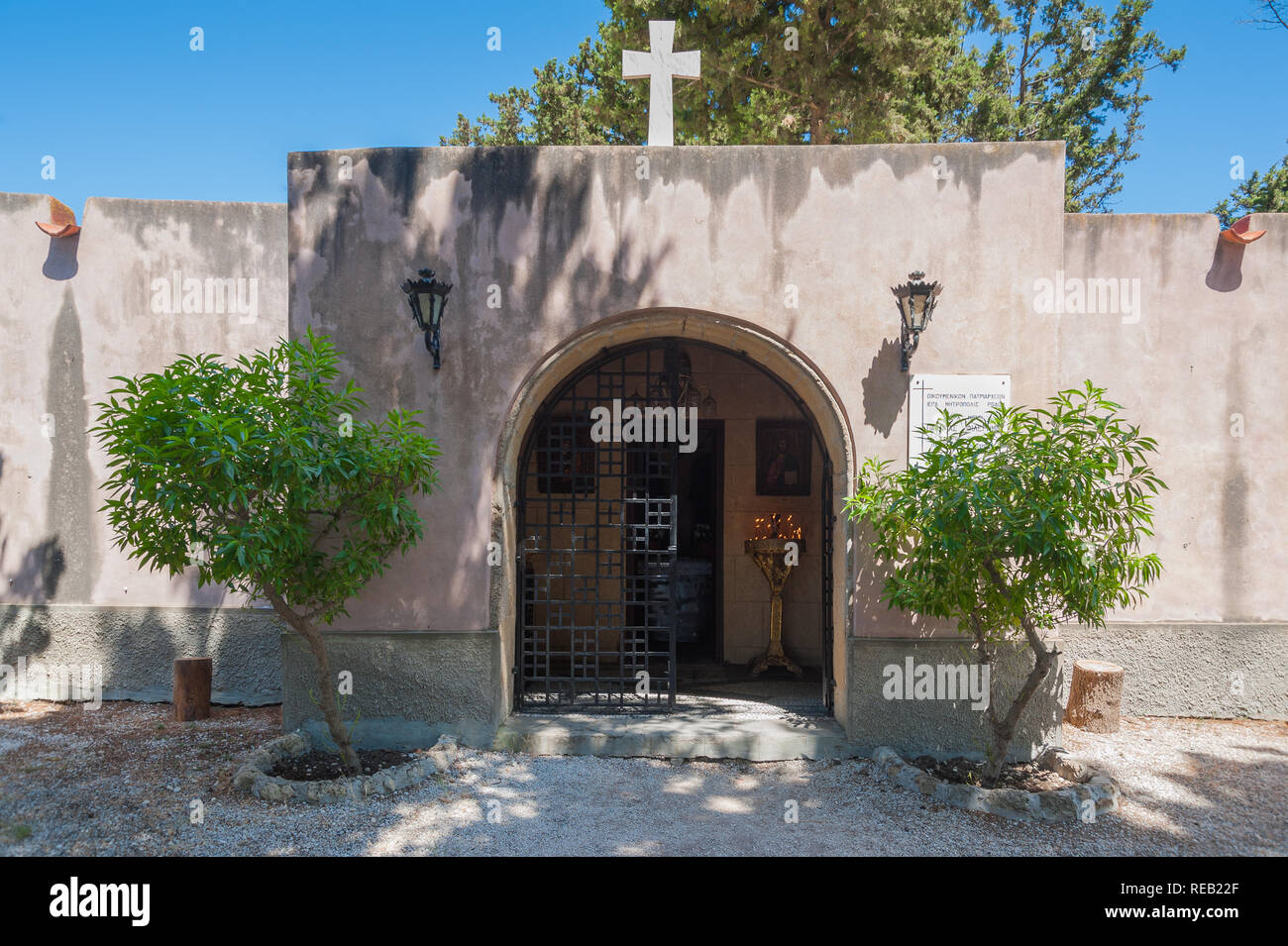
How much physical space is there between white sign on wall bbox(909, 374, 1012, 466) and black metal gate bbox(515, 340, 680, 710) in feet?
5.75

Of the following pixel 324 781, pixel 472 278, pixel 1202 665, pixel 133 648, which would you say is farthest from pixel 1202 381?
pixel 133 648

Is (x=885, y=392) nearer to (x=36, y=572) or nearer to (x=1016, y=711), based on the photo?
(x=1016, y=711)

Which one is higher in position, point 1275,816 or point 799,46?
point 799,46

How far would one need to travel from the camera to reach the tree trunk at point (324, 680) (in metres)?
4.59

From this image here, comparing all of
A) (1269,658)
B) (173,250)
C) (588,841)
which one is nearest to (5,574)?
(173,250)

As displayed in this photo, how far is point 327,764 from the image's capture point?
496cm

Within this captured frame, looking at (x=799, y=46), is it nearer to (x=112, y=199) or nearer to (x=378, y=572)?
(x=112, y=199)

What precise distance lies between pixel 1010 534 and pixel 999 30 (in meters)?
11.3

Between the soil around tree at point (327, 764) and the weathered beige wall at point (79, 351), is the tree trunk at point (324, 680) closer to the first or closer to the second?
the soil around tree at point (327, 764)

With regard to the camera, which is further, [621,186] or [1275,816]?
[621,186]

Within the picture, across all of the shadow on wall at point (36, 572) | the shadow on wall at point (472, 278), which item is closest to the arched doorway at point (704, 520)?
the shadow on wall at point (472, 278)

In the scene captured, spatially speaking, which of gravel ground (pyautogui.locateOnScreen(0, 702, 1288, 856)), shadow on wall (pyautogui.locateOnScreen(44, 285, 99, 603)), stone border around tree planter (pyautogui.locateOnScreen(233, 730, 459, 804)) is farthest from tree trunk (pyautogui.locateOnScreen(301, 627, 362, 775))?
shadow on wall (pyautogui.locateOnScreen(44, 285, 99, 603))

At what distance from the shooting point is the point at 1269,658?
6121mm

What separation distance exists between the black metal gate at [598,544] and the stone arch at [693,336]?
0.94 feet
